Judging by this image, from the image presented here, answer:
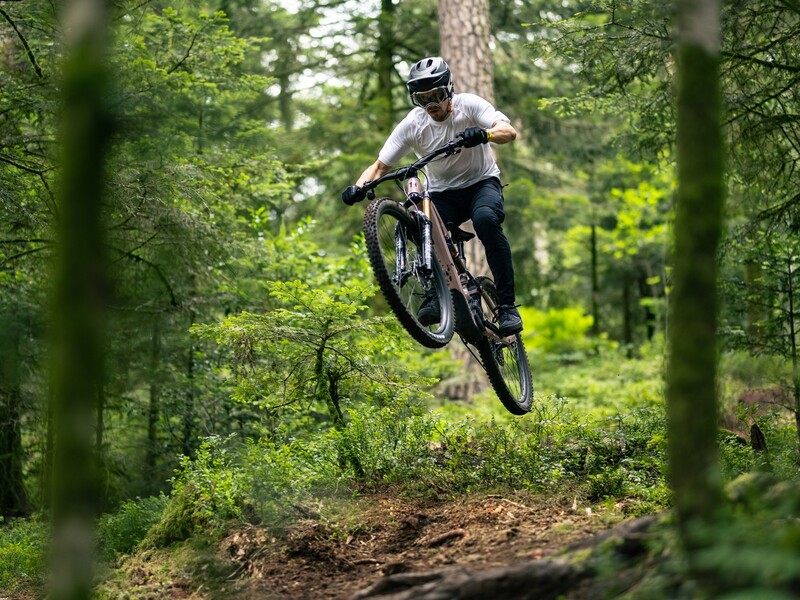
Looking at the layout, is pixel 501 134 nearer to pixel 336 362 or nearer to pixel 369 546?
pixel 336 362

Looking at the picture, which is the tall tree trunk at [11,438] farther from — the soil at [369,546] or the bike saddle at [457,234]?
the bike saddle at [457,234]

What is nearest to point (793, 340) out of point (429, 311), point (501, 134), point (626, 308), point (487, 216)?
point (487, 216)

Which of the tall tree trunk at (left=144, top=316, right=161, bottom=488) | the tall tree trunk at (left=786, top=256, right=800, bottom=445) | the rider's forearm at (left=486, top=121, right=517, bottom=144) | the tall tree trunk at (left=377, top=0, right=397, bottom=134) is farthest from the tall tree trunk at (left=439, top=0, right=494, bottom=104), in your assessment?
the rider's forearm at (left=486, top=121, right=517, bottom=144)

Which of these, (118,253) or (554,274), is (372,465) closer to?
(118,253)

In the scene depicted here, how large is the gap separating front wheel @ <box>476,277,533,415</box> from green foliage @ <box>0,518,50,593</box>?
181 inches

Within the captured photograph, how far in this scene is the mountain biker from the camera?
6.93 m

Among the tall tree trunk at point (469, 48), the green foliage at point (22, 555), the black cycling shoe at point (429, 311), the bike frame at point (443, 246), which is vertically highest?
the tall tree trunk at point (469, 48)

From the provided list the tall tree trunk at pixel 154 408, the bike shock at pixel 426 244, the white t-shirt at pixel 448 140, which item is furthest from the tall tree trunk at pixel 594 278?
the bike shock at pixel 426 244

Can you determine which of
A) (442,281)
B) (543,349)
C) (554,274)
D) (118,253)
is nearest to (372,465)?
(442,281)

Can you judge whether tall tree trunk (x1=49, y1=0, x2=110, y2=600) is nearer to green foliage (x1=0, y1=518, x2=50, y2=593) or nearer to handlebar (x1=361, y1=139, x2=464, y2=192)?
handlebar (x1=361, y1=139, x2=464, y2=192)

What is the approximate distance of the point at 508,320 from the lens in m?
7.85

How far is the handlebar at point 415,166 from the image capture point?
683 cm

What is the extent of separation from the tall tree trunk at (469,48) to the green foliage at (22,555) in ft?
22.7

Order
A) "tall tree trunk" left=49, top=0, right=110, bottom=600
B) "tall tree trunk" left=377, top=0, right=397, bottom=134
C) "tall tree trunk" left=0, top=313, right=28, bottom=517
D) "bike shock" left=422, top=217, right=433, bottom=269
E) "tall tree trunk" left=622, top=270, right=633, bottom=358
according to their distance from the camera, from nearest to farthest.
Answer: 1. "tall tree trunk" left=49, top=0, right=110, bottom=600
2. "bike shock" left=422, top=217, right=433, bottom=269
3. "tall tree trunk" left=0, top=313, right=28, bottom=517
4. "tall tree trunk" left=377, top=0, right=397, bottom=134
5. "tall tree trunk" left=622, top=270, right=633, bottom=358
